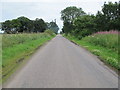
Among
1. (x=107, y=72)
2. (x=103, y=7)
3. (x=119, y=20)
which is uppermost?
(x=103, y=7)

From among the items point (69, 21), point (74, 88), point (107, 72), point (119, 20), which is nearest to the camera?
point (74, 88)

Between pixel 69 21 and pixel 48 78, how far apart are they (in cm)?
9302

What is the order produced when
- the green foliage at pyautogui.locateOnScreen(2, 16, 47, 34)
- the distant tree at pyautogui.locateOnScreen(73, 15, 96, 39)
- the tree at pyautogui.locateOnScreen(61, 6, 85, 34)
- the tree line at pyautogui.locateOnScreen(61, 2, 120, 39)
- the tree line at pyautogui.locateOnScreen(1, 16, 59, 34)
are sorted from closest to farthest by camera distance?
the tree line at pyautogui.locateOnScreen(61, 2, 120, 39)
the distant tree at pyautogui.locateOnScreen(73, 15, 96, 39)
the tree at pyautogui.locateOnScreen(61, 6, 85, 34)
the tree line at pyautogui.locateOnScreen(1, 16, 59, 34)
the green foliage at pyautogui.locateOnScreen(2, 16, 47, 34)

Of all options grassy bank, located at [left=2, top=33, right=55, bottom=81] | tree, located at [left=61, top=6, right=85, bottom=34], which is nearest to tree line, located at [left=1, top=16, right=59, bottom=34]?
tree, located at [left=61, top=6, right=85, bottom=34]

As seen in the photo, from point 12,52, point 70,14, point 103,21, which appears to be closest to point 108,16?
point 103,21

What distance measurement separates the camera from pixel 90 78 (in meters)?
8.05

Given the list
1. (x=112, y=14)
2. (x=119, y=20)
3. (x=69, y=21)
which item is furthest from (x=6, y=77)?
(x=69, y=21)

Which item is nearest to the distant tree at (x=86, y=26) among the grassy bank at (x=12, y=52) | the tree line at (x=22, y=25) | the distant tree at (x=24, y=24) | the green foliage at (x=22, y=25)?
the grassy bank at (x=12, y=52)

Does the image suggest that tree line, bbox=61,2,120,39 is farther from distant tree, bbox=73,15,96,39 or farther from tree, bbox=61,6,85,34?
tree, bbox=61,6,85,34

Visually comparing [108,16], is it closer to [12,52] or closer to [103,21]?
[103,21]

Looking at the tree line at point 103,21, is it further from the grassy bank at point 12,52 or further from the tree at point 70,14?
the tree at point 70,14

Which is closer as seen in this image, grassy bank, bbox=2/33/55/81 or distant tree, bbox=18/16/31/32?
grassy bank, bbox=2/33/55/81

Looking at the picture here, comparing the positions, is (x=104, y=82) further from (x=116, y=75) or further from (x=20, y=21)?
(x=20, y=21)

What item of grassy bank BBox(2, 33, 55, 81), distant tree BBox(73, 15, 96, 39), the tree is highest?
the tree
